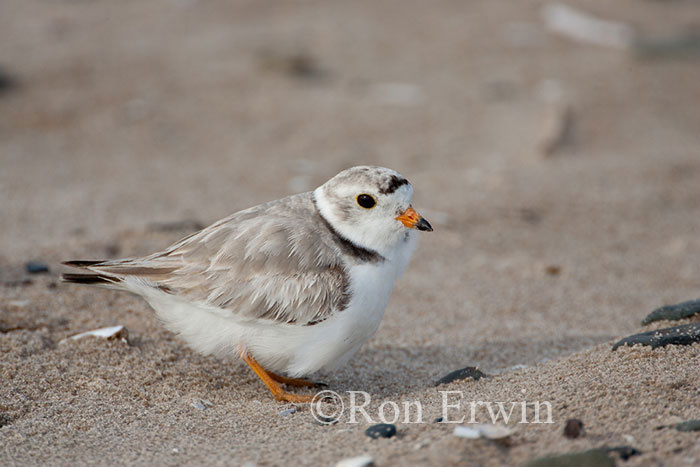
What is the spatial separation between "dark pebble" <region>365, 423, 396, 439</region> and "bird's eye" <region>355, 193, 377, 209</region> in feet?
4.06

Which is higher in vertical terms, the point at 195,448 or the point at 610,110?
the point at 610,110

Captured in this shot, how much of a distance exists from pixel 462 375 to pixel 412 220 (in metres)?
0.89

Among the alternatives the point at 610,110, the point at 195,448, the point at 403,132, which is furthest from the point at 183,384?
Result: the point at 610,110

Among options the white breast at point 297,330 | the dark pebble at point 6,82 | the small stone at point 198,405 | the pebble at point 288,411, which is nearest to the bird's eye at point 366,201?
the white breast at point 297,330

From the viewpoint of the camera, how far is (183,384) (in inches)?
161

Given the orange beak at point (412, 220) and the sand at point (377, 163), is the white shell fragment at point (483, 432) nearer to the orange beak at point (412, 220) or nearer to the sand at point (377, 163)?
the sand at point (377, 163)

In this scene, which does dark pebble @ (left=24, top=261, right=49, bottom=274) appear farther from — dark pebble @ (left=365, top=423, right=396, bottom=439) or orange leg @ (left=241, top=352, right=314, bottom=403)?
dark pebble @ (left=365, top=423, right=396, bottom=439)

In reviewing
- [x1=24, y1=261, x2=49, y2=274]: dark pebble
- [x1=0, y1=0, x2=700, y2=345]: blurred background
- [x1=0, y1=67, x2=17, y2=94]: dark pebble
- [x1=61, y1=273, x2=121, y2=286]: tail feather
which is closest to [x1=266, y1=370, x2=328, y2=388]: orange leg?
[x1=61, y1=273, x2=121, y2=286]: tail feather

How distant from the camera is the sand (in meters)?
3.41

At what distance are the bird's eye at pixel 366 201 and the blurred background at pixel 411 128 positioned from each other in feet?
5.97

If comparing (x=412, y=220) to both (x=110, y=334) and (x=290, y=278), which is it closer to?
(x=290, y=278)

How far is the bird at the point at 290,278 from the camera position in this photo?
12.6 ft

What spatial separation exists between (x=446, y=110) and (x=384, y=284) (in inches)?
258

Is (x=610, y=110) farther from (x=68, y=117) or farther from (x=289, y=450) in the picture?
(x=289, y=450)
